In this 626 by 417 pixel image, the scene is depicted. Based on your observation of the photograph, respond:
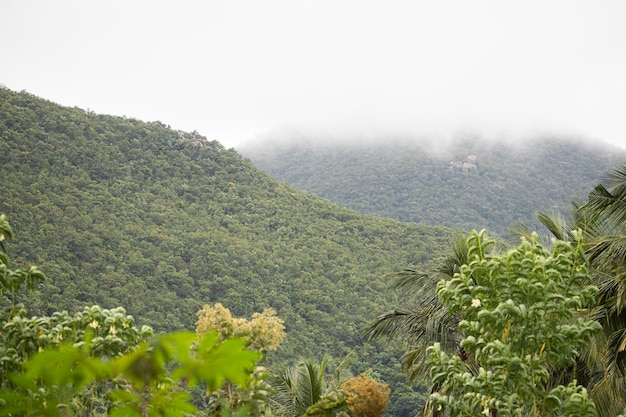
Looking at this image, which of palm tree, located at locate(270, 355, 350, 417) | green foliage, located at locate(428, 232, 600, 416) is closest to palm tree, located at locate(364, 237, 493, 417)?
palm tree, located at locate(270, 355, 350, 417)

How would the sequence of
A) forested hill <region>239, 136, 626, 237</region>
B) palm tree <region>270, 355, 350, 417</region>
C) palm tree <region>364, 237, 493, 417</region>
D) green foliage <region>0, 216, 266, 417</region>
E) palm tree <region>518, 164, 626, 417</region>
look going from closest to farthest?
1. green foliage <region>0, 216, 266, 417</region>
2. palm tree <region>518, 164, 626, 417</region>
3. palm tree <region>364, 237, 493, 417</region>
4. palm tree <region>270, 355, 350, 417</region>
5. forested hill <region>239, 136, 626, 237</region>

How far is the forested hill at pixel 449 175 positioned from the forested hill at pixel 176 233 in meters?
14.6

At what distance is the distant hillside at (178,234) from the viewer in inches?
882

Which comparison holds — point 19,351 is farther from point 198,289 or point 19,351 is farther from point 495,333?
point 198,289

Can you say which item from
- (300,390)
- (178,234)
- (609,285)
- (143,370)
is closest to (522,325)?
(609,285)

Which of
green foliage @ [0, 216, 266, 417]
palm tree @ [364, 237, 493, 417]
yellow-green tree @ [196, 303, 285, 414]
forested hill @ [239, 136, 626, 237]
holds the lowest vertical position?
forested hill @ [239, 136, 626, 237]

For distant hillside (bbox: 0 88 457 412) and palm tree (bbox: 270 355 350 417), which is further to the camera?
distant hillside (bbox: 0 88 457 412)

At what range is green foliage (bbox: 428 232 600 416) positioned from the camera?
4.78 m

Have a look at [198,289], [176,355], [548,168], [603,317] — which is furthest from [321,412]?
[548,168]

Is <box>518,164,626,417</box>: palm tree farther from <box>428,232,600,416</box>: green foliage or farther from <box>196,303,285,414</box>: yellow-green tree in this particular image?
<box>196,303,285,414</box>: yellow-green tree

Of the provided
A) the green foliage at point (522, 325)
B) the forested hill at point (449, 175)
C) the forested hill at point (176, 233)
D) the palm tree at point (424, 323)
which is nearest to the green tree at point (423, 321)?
the palm tree at point (424, 323)

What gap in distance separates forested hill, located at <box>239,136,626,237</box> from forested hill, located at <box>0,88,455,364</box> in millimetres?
14561

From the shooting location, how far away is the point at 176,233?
27656mm

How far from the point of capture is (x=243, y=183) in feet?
113
